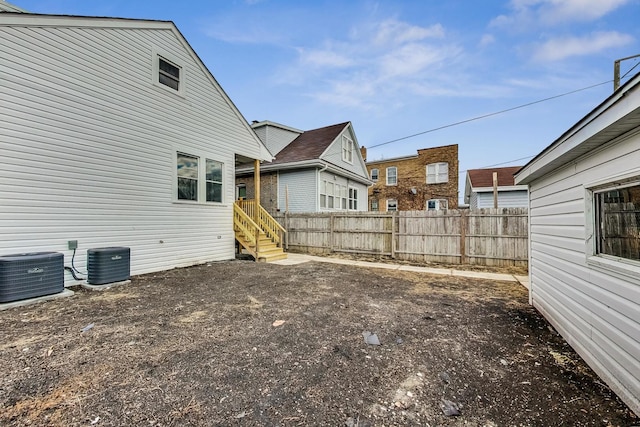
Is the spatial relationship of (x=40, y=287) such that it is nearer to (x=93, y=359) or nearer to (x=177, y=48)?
(x=93, y=359)

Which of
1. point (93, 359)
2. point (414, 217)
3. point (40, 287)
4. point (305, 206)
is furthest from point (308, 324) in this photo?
point (305, 206)

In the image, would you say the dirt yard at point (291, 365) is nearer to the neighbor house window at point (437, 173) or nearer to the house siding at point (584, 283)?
the house siding at point (584, 283)

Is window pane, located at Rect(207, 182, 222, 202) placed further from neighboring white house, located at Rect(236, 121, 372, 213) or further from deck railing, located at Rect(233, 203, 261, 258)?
Result: neighboring white house, located at Rect(236, 121, 372, 213)

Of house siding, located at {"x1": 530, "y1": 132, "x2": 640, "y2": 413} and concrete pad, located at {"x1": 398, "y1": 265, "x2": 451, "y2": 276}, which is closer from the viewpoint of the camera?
house siding, located at {"x1": 530, "y1": 132, "x2": 640, "y2": 413}

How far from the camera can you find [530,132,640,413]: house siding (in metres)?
2.09

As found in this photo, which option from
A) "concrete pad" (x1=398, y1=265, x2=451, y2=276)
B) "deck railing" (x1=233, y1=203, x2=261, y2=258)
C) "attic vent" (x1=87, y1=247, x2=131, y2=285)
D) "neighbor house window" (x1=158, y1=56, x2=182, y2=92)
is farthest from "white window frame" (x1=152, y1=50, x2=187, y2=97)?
"concrete pad" (x1=398, y1=265, x2=451, y2=276)

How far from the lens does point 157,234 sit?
7.14 m

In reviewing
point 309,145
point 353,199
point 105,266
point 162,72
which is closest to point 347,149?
point 309,145

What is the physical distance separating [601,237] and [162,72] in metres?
9.39

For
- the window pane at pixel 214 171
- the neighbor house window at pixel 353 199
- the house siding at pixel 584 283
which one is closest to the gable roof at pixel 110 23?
the window pane at pixel 214 171

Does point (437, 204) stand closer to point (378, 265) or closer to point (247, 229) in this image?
point (378, 265)

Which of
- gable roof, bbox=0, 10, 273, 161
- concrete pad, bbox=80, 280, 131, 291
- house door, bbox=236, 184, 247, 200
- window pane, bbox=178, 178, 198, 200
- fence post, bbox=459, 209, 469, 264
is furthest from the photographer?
house door, bbox=236, 184, 247, 200

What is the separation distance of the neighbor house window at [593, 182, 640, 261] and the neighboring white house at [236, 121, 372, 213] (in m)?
10.5

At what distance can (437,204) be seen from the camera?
20797 millimetres
